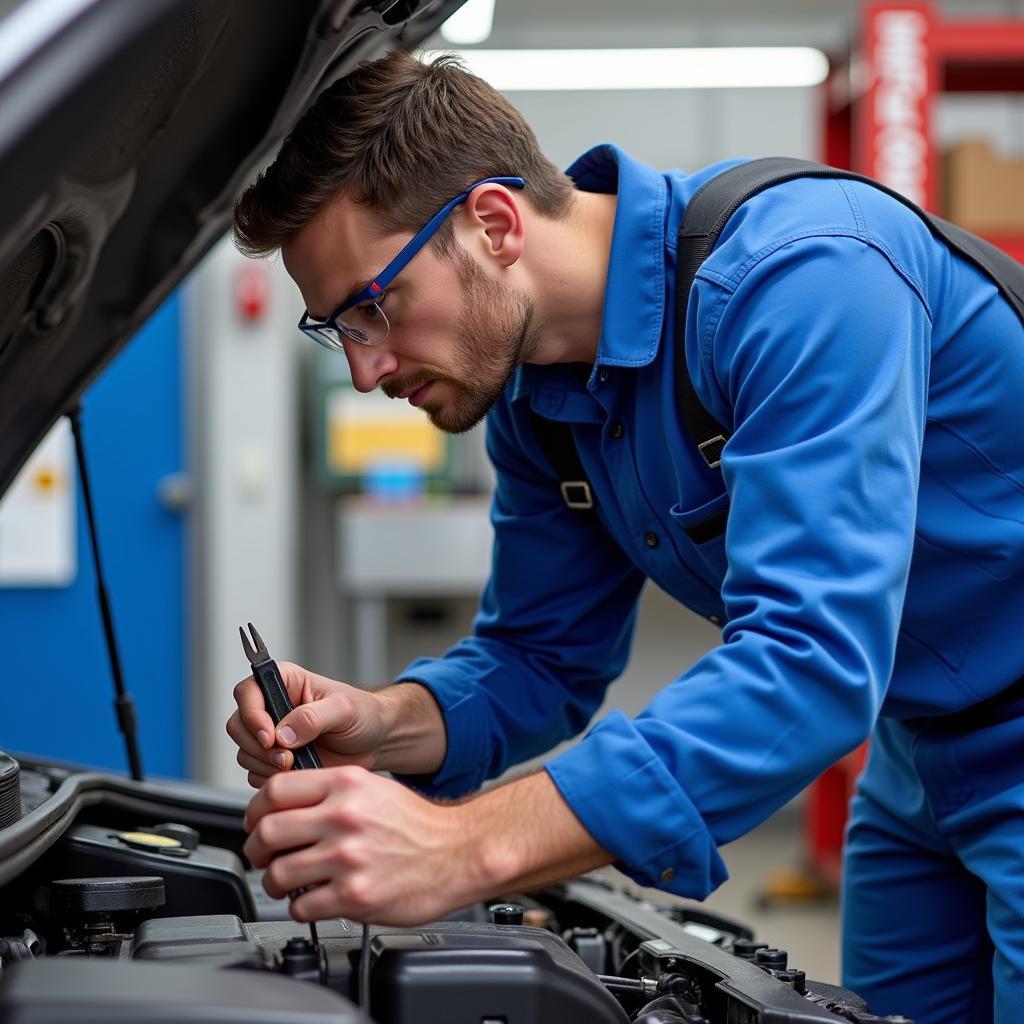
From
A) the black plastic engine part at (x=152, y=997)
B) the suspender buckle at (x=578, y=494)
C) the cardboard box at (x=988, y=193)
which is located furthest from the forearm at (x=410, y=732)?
the cardboard box at (x=988, y=193)

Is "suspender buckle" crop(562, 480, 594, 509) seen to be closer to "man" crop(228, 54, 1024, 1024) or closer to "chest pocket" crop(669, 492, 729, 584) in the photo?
"man" crop(228, 54, 1024, 1024)

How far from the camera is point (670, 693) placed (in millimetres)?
853

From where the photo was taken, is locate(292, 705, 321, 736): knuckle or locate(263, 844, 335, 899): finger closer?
locate(263, 844, 335, 899): finger

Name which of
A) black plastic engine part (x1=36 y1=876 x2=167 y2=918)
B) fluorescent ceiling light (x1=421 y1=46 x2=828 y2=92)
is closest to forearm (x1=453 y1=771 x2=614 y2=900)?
black plastic engine part (x1=36 y1=876 x2=167 y2=918)

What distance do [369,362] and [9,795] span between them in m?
0.47

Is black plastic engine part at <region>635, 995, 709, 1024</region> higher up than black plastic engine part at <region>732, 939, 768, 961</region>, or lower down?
higher up

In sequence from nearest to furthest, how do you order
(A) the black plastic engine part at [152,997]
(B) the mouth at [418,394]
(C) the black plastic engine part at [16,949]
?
(A) the black plastic engine part at [152,997]
(C) the black plastic engine part at [16,949]
(B) the mouth at [418,394]

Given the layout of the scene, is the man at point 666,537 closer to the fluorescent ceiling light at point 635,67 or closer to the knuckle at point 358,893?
the knuckle at point 358,893

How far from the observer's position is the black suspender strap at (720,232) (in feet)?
3.58

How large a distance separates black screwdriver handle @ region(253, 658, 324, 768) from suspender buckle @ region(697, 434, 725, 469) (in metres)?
0.40

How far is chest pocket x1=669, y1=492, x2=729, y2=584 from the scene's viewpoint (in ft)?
3.74

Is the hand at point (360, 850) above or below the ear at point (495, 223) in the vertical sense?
below

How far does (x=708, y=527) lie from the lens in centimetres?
116

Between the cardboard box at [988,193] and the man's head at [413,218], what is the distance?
2.65m
